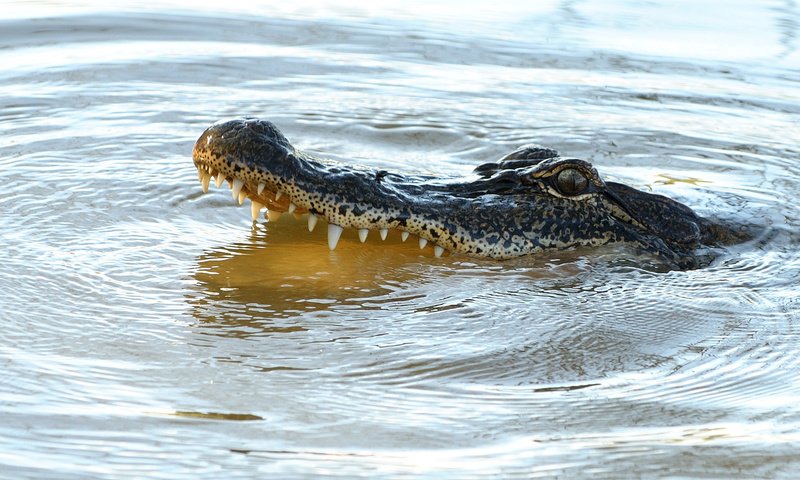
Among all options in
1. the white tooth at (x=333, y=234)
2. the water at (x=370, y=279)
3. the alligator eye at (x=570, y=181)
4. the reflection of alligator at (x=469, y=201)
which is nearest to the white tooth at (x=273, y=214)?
the reflection of alligator at (x=469, y=201)

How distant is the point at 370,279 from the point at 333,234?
0.33 metres

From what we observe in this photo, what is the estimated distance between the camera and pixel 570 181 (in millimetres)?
6641

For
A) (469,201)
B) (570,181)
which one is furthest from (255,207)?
(570,181)

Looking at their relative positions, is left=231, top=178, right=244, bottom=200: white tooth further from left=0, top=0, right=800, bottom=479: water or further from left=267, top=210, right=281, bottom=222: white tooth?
left=267, top=210, right=281, bottom=222: white tooth

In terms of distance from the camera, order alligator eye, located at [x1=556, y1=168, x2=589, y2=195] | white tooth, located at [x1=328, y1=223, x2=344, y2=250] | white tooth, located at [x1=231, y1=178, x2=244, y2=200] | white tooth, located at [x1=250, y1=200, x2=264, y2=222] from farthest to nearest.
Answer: alligator eye, located at [x1=556, y1=168, x2=589, y2=195], white tooth, located at [x1=250, y1=200, x2=264, y2=222], white tooth, located at [x1=328, y1=223, x2=344, y2=250], white tooth, located at [x1=231, y1=178, x2=244, y2=200]

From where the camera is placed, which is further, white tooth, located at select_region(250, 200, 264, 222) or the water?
white tooth, located at select_region(250, 200, 264, 222)

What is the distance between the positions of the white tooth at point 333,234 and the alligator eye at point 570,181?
1.36 meters

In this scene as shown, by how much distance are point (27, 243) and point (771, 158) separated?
5.57 m

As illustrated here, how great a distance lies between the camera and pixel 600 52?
11508mm

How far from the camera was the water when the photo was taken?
4.04 m

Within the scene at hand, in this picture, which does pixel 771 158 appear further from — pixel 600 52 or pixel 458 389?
pixel 458 389

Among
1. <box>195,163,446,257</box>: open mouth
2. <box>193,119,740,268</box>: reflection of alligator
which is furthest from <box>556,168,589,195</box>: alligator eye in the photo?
<box>195,163,446,257</box>: open mouth

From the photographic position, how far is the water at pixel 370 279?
13.3 feet

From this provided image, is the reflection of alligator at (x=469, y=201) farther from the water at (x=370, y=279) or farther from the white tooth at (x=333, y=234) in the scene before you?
the water at (x=370, y=279)
